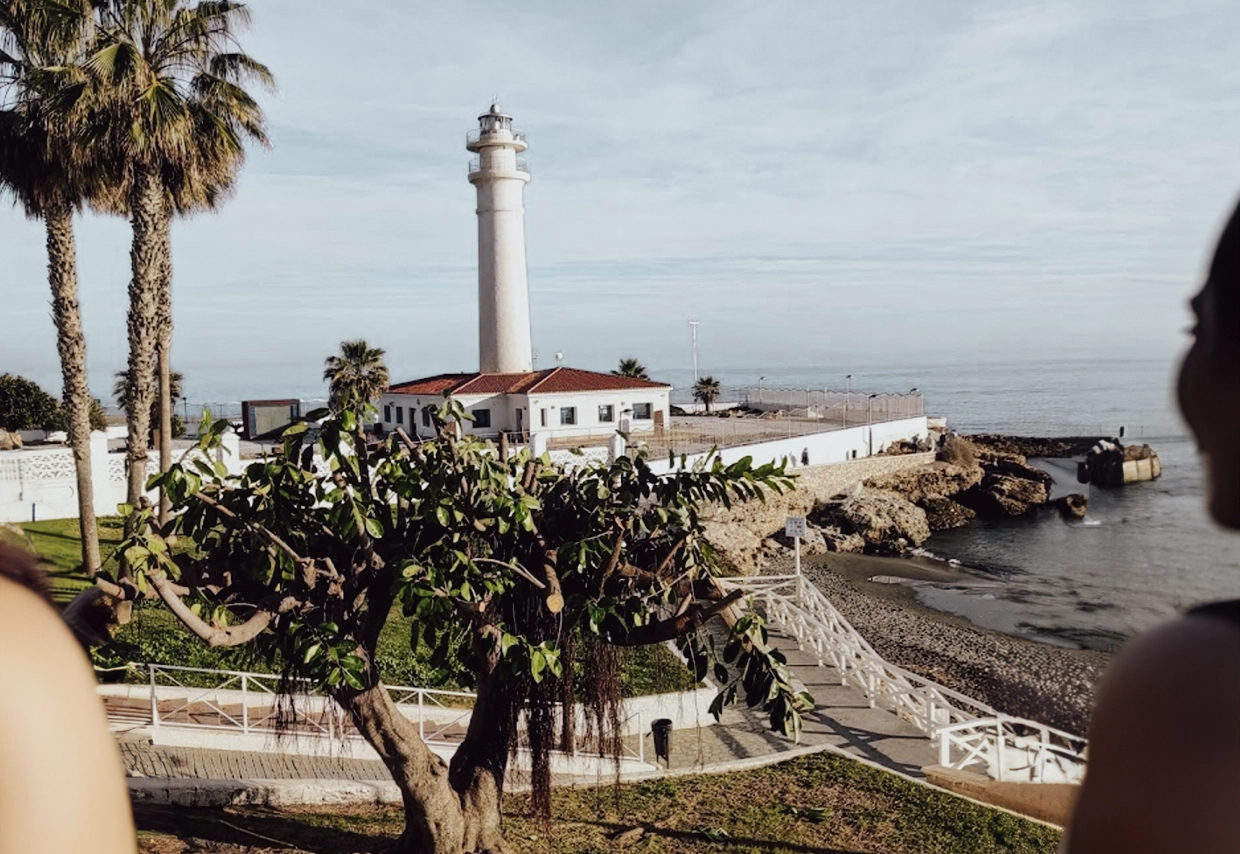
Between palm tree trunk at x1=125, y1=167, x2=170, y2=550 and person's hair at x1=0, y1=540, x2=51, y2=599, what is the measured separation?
55.5 feet

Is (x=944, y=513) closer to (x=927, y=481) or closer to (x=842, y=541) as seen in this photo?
(x=927, y=481)

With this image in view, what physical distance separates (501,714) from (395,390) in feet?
112

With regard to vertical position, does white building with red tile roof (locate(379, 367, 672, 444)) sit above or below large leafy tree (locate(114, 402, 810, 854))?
above

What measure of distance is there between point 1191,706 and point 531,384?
122ft

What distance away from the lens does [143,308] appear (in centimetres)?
1664

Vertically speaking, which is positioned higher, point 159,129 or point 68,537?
point 159,129

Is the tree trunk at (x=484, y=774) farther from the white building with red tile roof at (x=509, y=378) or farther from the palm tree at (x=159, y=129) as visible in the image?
the white building with red tile roof at (x=509, y=378)

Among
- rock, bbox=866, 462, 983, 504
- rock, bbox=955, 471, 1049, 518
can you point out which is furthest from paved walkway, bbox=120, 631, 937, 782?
rock, bbox=955, 471, 1049, 518

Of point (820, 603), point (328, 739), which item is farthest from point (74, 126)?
point (820, 603)

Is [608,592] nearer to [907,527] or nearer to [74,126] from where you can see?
[74,126]

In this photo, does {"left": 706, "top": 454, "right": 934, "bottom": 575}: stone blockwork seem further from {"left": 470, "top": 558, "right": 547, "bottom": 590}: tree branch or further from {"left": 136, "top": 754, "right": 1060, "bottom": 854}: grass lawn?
{"left": 470, "top": 558, "right": 547, "bottom": 590}: tree branch

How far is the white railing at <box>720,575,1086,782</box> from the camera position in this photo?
11586mm

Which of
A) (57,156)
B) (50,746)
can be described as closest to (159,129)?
(57,156)

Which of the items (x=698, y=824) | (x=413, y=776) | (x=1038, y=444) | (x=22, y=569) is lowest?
(x=698, y=824)
